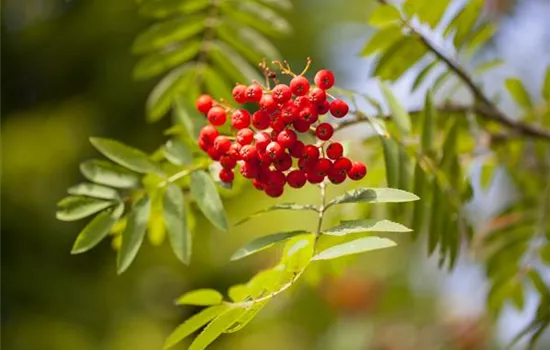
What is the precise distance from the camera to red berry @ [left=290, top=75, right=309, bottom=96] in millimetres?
859

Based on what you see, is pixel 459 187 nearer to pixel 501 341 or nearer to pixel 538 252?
pixel 538 252

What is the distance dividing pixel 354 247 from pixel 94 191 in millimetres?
398

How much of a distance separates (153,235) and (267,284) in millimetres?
406

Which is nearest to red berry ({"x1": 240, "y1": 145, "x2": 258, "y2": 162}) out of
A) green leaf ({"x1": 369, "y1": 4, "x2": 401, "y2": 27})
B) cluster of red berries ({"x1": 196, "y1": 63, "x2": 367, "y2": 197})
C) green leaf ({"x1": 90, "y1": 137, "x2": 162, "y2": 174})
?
cluster of red berries ({"x1": 196, "y1": 63, "x2": 367, "y2": 197})

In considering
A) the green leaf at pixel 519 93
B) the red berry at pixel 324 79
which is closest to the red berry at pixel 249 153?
the red berry at pixel 324 79

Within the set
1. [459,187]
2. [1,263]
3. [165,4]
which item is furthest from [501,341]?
[1,263]

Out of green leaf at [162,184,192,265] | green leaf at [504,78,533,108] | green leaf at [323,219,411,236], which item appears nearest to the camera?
green leaf at [323,219,411,236]

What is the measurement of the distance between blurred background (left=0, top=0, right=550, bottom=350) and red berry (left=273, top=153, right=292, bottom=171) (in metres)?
2.33

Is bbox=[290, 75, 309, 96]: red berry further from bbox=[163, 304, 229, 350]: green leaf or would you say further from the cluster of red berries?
bbox=[163, 304, 229, 350]: green leaf

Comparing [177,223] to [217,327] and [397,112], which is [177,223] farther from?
[397,112]

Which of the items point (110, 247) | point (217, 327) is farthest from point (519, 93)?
point (110, 247)

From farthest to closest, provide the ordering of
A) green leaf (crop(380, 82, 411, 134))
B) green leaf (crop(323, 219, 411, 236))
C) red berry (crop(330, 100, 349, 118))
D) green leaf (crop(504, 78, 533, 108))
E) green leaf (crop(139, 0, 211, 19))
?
green leaf (crop(504, 78, 533, 108))
green leaf (crop(139, 0, 211, 19))
green leaf (crop(380, 82, 411, 134))
red berry (crop(330, 100, 349, 118))
green leaf (crop(323, 219, 411, 236))

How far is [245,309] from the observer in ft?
2.74

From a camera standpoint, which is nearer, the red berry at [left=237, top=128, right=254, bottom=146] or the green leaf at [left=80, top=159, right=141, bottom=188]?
the red berry at [left=237, top=128, right=254, bottom=146]
